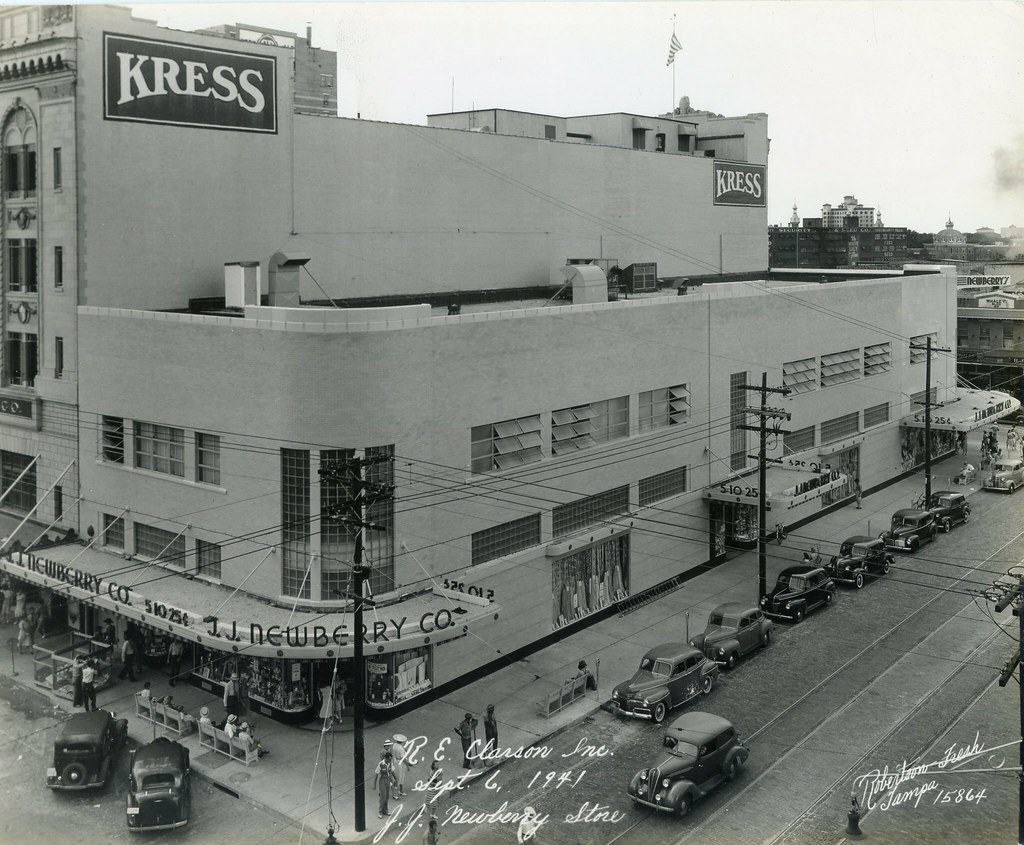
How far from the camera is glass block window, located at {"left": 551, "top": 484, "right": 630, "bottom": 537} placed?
4103cm

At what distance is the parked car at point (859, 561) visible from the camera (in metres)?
47.4

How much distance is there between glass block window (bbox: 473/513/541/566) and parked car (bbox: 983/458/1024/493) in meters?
37.2

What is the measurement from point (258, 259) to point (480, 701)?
19737 millimetres

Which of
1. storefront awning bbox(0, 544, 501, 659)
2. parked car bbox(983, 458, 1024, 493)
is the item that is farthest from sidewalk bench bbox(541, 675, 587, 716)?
parked car bbox(983, 458, 1024, 493)

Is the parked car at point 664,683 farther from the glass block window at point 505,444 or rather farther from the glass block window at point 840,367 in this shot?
the glass block window at point 840,367

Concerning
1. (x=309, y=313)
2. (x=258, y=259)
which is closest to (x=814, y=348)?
(x=258, y=259)

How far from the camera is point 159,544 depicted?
37688mm

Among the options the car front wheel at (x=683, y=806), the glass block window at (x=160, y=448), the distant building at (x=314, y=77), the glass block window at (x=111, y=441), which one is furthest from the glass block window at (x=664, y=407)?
the distant building at (x=314, y=77)

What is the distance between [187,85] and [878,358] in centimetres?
4202

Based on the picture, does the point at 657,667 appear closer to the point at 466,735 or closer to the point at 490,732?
the point at 490,732

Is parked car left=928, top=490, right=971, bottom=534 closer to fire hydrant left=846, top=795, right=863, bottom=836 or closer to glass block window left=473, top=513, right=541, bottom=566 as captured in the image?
glass block window left=473, top=513, right=541, bottom=566

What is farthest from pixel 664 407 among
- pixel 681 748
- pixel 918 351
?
pixel 918 351

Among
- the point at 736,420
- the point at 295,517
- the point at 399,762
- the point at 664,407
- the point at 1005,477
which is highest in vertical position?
the point at 664,407

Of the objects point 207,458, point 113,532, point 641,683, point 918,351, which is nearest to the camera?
point 641,683
